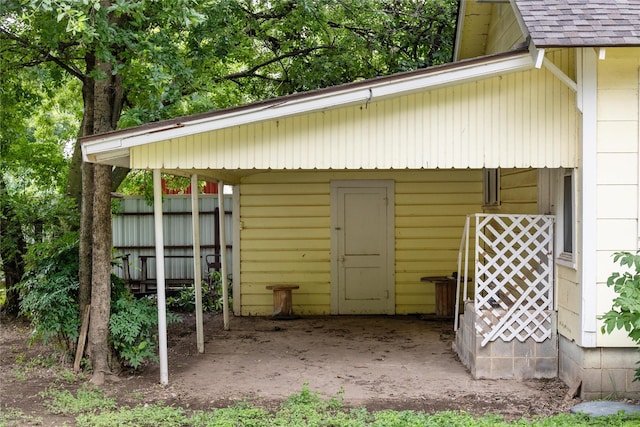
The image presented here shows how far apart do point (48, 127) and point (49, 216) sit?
5223mm

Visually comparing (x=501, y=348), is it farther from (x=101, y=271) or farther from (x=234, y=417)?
(x=101, y=271)

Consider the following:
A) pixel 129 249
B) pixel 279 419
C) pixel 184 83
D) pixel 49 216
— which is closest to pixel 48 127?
pixel 129 249

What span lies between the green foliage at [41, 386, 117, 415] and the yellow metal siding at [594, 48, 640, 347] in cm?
456

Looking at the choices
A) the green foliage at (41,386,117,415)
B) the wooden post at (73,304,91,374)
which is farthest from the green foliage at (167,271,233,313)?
the green foliage at (41,386,117,415)

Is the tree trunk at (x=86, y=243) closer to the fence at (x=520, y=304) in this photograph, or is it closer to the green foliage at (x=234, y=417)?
the green foliage at (x=234, y=417)

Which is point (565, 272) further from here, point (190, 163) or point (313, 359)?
point (190, 163)

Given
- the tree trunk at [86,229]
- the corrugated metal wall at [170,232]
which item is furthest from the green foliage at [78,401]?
the corrugated metal wall at [170,232]

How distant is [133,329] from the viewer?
7090mm

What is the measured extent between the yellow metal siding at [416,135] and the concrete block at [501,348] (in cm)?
182

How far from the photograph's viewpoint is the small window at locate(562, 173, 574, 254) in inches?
264

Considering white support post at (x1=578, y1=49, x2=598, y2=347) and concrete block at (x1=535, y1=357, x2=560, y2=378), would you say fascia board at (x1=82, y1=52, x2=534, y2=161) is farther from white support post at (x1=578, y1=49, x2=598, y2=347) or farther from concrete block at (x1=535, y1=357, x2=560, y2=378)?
concrete block at (x1=535, y1=357, x2=560, y2=378)

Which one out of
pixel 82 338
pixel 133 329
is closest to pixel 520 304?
pixel 133 329

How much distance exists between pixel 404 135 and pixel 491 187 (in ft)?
13.2

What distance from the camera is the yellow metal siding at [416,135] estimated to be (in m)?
6.37
